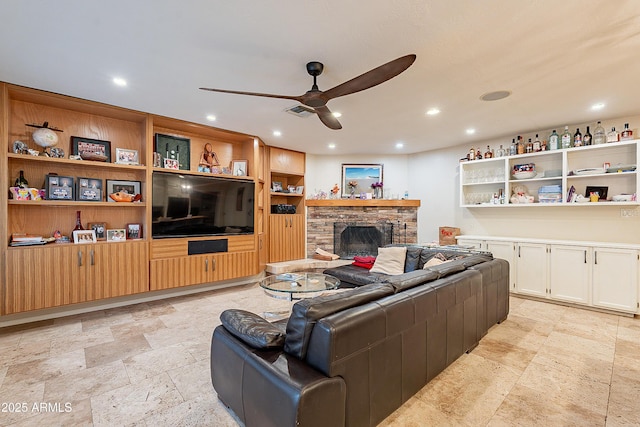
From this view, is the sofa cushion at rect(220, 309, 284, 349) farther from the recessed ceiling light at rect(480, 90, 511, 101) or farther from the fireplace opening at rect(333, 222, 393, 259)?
the fireplace opening at rect(333, 222, 393, 259)

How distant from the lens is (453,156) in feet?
18.7

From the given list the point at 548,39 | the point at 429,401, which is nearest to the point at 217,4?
the point at 548,39

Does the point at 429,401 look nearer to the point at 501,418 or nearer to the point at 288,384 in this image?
the point at 501,418

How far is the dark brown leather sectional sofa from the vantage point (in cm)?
132

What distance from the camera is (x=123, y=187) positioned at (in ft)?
13.4

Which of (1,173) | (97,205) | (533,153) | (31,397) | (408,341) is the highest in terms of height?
(533,153)

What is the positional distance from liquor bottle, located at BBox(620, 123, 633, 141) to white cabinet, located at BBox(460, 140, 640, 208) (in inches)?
3.6

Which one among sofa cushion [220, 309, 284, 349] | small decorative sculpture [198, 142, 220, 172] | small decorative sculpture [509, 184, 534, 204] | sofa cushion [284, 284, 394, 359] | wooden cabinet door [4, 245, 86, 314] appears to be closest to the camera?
sofa cushion [284, 284, 394, 359]

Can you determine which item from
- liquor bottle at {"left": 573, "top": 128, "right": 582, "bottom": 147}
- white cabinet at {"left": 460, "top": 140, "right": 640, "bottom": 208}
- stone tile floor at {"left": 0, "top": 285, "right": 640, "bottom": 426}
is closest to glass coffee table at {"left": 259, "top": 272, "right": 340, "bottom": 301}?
stone tile floor at {"left": 0, "top": 285, "right": 640, "bottom": 426}

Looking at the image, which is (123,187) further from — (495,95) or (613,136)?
(613,136)

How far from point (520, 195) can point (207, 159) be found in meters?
5.11

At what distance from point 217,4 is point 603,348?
4291 millimetres

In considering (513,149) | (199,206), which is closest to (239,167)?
(199,206)

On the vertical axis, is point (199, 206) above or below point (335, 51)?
below
